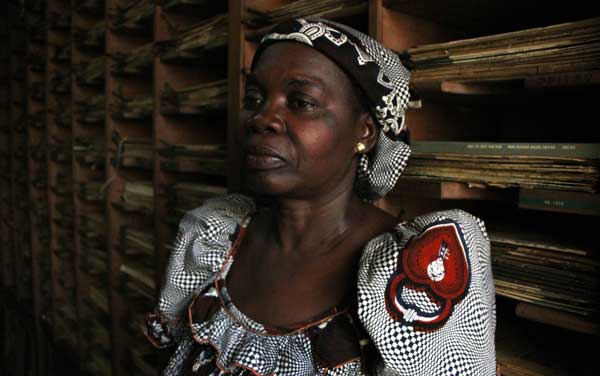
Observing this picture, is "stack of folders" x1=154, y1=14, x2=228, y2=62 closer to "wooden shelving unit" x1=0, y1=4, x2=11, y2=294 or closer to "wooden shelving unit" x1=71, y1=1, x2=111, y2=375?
"wooden shelving unit" x1=71, y1=1, x2=111, y2=375

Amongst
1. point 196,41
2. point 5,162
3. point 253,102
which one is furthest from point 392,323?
point 5,162

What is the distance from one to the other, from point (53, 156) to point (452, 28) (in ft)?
9.15

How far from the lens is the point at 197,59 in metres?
1.95

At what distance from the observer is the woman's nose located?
94cm

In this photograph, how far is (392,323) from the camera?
2.59 ft

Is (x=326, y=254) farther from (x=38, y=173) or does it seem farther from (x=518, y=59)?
(x=38, y=173)

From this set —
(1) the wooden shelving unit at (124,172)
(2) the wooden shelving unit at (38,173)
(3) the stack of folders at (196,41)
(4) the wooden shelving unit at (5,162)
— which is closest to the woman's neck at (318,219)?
(3) the stack of folders at (196,41)

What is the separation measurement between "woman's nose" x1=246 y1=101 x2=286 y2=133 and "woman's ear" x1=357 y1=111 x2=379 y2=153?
0.15 m

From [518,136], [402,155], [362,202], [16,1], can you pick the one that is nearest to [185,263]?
[362,202]

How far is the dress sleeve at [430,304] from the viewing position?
0.78m

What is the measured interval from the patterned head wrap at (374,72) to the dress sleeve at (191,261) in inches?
14.2

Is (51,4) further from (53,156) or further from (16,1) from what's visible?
(16,1)

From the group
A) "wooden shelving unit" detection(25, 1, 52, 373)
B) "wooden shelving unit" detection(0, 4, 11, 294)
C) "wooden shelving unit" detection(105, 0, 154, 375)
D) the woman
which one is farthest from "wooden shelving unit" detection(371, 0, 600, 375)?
"wooden shelving unit" detection(0, 4, 11, 294)

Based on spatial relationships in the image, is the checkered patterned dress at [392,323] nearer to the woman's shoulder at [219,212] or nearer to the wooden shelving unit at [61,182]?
the woman's shoulder at [219,212]
